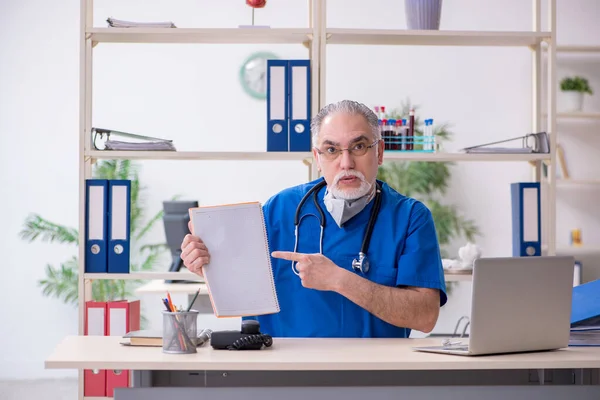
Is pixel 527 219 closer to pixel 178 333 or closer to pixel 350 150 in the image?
pixel 350 150

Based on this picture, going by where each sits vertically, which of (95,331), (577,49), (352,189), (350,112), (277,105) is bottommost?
(95,331)

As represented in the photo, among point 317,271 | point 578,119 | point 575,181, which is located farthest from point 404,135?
point 578,119

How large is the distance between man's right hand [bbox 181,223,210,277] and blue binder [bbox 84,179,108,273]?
52.1 inches

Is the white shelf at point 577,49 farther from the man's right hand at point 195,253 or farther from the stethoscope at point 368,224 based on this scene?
the man's right hand at point 195,253

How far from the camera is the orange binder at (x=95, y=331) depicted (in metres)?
2.93

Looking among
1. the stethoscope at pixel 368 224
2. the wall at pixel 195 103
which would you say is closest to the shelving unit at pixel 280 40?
the stethoscope at pixel 368 224

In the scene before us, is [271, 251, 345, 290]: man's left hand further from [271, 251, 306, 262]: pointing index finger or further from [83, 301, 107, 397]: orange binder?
[83, 301, 107, 397]: orange binder

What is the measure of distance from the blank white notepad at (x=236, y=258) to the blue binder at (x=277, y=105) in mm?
1301

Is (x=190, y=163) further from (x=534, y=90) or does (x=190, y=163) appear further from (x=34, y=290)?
(x=534, y=90)

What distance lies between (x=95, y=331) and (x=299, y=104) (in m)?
1.24

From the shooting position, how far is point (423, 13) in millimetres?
3174

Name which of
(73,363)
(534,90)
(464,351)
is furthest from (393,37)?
(73,363)

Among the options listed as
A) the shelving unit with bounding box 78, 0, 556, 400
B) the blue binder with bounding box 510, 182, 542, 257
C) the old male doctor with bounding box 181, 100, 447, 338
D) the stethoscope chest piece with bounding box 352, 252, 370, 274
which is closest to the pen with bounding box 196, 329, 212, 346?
the old male doctor with bounding box 181, 100, 447, 338

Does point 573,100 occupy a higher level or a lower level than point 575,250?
higher
